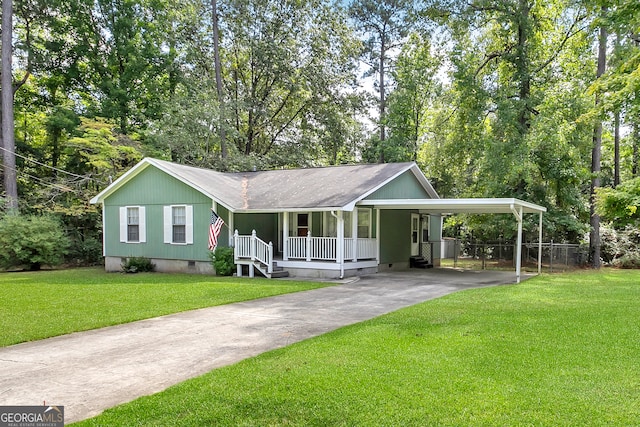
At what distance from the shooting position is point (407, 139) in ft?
96.2

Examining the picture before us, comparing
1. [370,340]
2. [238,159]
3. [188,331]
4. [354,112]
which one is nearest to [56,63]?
[238,159]

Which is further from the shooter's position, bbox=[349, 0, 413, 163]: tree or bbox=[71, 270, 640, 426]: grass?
bbox=[349, 0, 413, 163]: tree

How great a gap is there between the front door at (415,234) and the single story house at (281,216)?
0.14 feet

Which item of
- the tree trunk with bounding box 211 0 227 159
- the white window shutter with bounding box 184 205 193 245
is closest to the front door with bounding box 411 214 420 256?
the white window shutter with bounding box 184 205 193 245

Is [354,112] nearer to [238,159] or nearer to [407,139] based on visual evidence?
[407,139]

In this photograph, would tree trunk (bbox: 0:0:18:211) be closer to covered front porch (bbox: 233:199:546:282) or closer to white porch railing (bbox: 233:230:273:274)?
white porch railing (bbox: 233:230:273:274)

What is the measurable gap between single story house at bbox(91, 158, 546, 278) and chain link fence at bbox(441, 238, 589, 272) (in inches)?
118

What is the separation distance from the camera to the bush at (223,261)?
15039mm

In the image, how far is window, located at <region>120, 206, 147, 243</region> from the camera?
57.3ft

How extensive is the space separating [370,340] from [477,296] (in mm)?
5161

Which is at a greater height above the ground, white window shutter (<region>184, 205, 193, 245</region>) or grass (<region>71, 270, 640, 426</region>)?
white window shutter (<region>184, 205, 193, 245</region>)

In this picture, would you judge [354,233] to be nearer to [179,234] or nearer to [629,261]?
[179,234]

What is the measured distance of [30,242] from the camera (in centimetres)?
1816

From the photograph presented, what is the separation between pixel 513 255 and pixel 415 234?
19.4 ft
